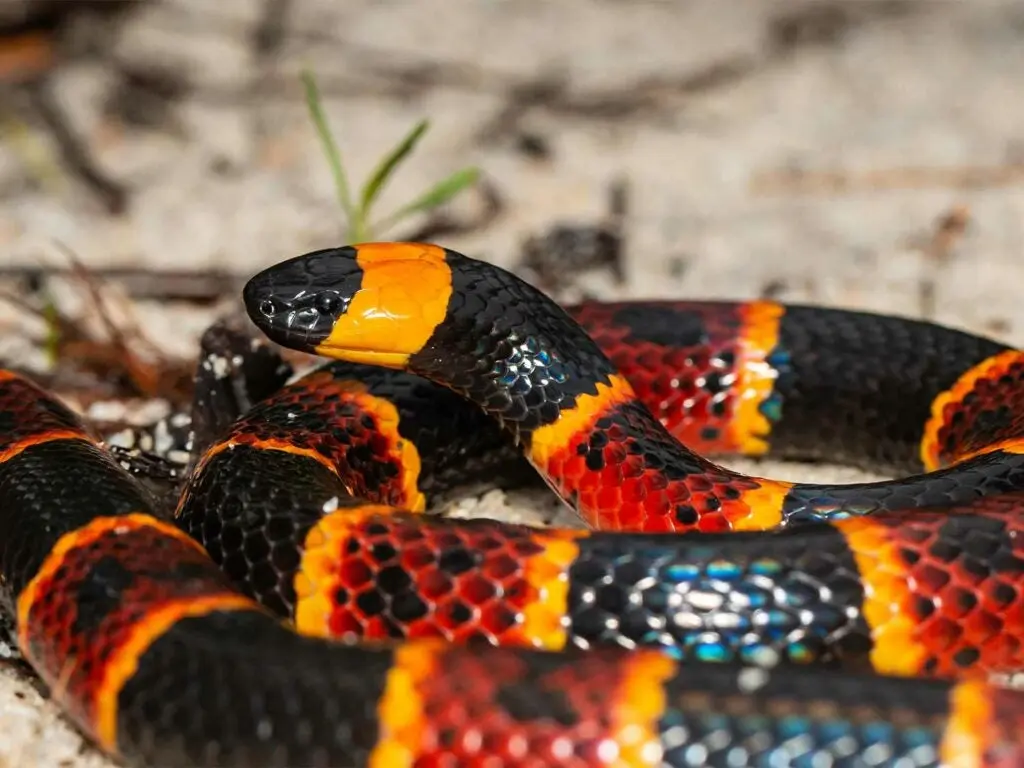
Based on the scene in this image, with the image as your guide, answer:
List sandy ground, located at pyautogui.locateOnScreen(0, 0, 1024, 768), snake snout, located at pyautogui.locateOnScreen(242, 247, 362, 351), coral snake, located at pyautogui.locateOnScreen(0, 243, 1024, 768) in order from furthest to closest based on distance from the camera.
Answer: sandy ground, located at pyautogui.locateOnScreen(0, 0, 1024, 768)
snake snout, located at pyautogui.locateOnScreen(242, 247, 362, 351)
coral snake, located at pyautogui.locateOnScreen(0, 243, 1024, 768)

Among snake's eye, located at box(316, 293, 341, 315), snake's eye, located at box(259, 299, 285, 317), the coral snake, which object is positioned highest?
snake's eye, located at box(316, 293, 341, 315)

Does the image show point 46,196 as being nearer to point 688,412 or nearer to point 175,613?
point 688,412

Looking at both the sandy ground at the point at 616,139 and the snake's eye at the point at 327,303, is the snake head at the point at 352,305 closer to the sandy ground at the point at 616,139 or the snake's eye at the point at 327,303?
the snake's eye at the point at 327,303

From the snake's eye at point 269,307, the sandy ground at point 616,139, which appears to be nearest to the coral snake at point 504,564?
Answer: the snake's eye at point 269,307

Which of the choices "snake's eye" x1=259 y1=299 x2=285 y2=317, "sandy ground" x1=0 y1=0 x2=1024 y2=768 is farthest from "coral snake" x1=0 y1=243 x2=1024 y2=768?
"sandy ground" x1=0 y1=0 x2=1024 y2=768

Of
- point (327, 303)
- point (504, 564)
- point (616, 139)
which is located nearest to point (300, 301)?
point (327, 303)

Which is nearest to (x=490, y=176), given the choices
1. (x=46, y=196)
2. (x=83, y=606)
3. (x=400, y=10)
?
(x=400, y=10)

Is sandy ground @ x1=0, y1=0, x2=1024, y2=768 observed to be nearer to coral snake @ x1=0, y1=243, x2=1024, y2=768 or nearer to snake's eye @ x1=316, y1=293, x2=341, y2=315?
coral snake @ x1=0, y1=243, x2=1024, y2=768
